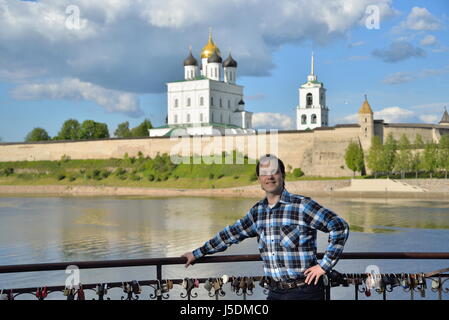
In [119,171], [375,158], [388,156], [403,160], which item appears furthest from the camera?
[119,171]

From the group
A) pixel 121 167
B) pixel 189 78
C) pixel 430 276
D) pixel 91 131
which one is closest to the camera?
pixel 430 276

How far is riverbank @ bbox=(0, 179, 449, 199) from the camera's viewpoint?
3347 cm

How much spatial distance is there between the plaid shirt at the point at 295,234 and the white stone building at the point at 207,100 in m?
47.7

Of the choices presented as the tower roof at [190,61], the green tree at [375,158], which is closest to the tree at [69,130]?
the tower roof at [190,61]

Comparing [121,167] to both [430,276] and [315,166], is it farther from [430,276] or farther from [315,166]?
[430,276]

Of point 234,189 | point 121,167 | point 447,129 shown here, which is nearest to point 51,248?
point 234,189

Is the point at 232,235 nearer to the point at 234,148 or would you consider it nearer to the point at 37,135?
the point at 234,148

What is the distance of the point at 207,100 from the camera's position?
52500mm

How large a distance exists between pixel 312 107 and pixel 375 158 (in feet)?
69.1

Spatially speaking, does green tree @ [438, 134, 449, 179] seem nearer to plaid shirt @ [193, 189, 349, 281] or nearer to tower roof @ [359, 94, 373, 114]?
tower roof @ [359, 94, 373, 114]

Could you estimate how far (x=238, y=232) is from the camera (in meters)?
2.93

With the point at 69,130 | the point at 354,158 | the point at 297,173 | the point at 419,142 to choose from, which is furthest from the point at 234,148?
the point at 69,130

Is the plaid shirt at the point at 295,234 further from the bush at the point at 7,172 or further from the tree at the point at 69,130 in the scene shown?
the tree at the point at 69,130
